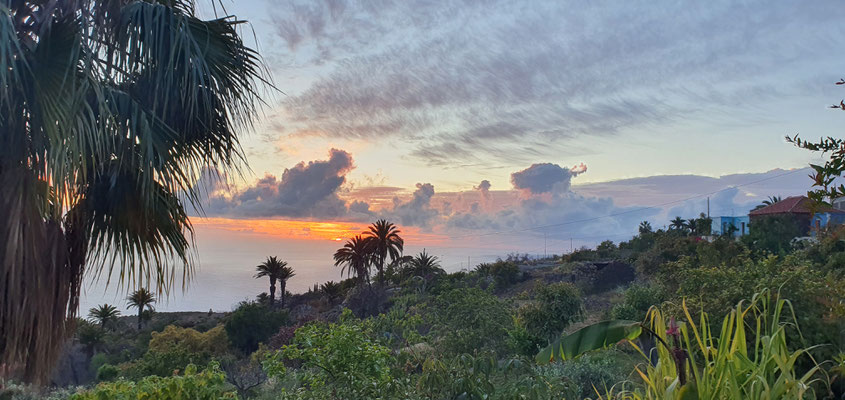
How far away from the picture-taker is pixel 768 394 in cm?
261

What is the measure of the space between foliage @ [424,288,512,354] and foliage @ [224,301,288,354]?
24.2 metres

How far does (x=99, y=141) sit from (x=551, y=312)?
483 inches

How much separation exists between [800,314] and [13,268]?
25.0 feet

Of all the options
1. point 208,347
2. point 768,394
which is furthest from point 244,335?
point 768,394

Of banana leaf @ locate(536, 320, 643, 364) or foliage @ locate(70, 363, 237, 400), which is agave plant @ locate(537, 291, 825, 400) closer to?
banana leaf @ locate(536, 320, 643, 364)

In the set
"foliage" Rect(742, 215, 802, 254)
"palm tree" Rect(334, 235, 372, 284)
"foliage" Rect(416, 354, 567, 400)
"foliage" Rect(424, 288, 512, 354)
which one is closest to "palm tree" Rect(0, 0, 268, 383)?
"foliage" Rect(416, 354, 567, 400)

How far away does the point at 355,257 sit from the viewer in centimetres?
4088

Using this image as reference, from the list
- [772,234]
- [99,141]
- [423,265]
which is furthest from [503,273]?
[99,141]

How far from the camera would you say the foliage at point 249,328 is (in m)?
33.7

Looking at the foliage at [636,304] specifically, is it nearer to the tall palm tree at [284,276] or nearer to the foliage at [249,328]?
the foliage at [249,328]

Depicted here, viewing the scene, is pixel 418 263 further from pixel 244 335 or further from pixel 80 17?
pixel 80 17

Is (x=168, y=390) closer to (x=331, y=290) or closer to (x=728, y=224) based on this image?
(x=331, y=290)

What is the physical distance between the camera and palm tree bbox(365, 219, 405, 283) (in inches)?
1592

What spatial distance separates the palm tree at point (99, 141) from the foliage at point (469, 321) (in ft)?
21.0
